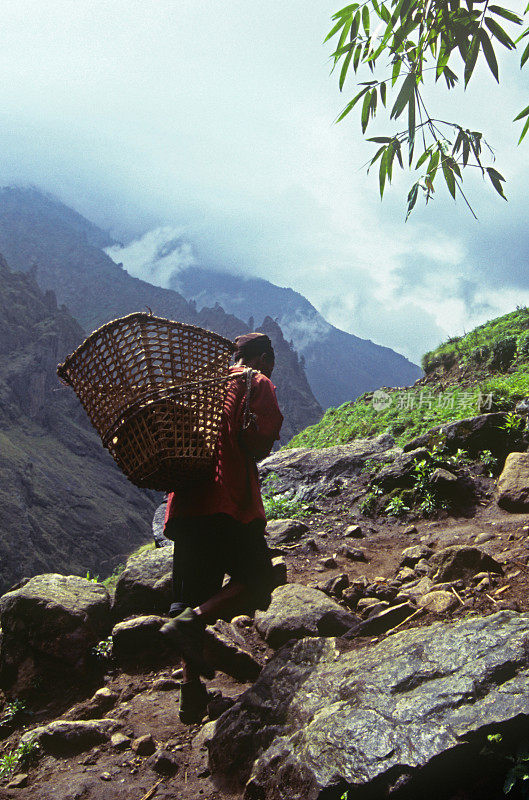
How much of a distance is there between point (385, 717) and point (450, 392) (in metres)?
10.1

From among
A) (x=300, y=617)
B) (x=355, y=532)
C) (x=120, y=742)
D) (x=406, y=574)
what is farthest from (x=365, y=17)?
(x=355, y=532)

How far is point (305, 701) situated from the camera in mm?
2387

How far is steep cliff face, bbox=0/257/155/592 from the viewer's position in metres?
79.5

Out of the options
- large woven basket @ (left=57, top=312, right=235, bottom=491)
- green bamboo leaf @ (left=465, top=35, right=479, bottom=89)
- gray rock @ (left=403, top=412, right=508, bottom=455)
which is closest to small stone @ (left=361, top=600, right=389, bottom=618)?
large woven basket @ (left=57, top=312, right=235, bottom=491)

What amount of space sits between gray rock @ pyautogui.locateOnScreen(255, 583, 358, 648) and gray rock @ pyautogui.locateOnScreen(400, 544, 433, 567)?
914 millimetres

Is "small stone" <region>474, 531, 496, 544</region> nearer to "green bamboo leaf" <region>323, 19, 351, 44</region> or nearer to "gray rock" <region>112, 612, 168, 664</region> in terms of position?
"gray rock" <region>112, 612, 168, 664</region>

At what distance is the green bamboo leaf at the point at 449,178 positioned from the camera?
2.31 meters

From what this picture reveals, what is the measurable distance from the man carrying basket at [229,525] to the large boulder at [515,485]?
311 cm

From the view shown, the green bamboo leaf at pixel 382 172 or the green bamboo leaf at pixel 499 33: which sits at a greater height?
the green bamboo leaf at pixel 499 33

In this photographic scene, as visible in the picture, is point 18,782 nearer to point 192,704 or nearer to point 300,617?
point 192,704

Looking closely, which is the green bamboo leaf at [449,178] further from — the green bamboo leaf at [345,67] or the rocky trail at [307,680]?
the rocky trail at [307,680]

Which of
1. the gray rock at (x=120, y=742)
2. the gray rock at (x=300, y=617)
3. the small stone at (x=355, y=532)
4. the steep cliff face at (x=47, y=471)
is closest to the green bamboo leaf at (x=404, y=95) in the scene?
the gray rock at (x=300, y=617)

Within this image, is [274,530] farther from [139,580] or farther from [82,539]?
[82,539]

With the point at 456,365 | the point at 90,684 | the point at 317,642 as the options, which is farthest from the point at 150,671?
the point at 456,365
